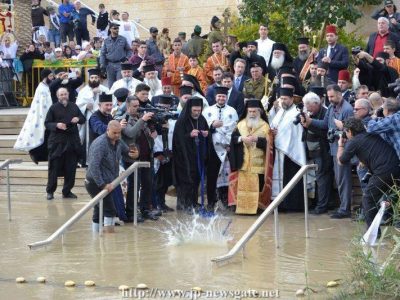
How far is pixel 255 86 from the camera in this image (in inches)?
748

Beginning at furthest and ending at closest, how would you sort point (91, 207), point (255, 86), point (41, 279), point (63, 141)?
A: point (255, 86)
point (63, 141)
point (91, 207)
point (41, 279)

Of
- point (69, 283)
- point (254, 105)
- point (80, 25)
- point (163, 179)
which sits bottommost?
point (69, 283)

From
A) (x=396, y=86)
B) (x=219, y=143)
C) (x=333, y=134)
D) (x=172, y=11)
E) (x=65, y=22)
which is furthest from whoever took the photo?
(x=172, y=11)

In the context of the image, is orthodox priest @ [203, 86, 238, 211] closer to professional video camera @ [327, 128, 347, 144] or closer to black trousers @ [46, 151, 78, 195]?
professional video camera @ [327, 128, 347, 144]

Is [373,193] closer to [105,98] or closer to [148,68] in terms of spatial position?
[105,98]

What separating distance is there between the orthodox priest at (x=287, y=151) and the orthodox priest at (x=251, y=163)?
12 centimetres

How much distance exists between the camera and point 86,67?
25891 millimetres

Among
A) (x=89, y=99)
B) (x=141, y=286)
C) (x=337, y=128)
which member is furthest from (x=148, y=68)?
(x=141, y=286)

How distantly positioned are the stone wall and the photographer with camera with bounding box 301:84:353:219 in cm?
1441

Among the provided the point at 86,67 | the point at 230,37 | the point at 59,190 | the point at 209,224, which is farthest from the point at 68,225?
the point at 86,67

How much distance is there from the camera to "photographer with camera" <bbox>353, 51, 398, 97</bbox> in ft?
57.1

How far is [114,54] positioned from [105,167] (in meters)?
8.36

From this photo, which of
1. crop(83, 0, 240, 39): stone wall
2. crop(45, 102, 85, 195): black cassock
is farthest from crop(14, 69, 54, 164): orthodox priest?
crop(83, 0, 240, 39): stone wall

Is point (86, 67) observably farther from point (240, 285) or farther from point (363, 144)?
point (240, 285)
